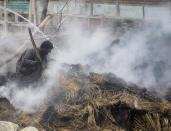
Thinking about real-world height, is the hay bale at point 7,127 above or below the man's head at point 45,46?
below

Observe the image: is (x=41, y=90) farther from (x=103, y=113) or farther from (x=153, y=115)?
(x=153, y=115)

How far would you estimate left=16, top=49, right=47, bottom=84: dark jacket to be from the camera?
14.5ft

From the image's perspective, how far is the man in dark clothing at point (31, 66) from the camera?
443 cm

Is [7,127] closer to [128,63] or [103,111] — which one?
[103,111]

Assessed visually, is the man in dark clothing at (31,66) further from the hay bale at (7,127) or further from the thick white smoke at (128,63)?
the hay bale at (7,127)

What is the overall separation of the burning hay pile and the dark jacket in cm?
101

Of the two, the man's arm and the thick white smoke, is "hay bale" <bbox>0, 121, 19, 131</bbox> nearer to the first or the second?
the thick white smoke

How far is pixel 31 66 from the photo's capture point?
14.6 feet

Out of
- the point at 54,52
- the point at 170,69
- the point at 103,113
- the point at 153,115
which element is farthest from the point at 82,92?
the point at 54,52

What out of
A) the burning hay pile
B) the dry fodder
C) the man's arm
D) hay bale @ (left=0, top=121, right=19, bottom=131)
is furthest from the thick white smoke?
the dry fodder

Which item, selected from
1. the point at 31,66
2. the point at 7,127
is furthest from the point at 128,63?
the point at 7,127

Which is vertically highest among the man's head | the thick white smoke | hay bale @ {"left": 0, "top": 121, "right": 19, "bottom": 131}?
the man's head

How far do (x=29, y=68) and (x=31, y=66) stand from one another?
9 centimetres

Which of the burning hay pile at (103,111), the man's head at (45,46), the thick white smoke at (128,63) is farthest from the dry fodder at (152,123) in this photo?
the man's head at (45,46)
